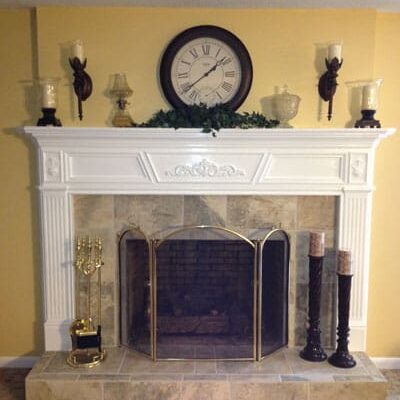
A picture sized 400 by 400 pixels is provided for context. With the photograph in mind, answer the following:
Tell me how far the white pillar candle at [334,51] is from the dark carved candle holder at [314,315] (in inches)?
47.2

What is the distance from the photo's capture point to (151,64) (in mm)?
2764

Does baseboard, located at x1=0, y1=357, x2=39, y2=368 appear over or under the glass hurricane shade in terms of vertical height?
under

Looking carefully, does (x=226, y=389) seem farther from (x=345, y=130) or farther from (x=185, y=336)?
(x=345, y=130)

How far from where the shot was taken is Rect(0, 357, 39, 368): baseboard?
3023 mm

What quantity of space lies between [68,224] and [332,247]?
1.67m

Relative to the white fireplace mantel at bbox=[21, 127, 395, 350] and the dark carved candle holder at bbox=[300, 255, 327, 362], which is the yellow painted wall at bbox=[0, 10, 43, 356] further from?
the dark carved candle holder at bbox=[300, 255, 327, 362]

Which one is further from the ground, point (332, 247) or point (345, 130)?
point (345, 130)

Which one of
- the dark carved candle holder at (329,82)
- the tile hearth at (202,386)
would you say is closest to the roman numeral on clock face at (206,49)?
the dark carved candle holder at (329,82)

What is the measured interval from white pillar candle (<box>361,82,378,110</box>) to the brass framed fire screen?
926 millimetres

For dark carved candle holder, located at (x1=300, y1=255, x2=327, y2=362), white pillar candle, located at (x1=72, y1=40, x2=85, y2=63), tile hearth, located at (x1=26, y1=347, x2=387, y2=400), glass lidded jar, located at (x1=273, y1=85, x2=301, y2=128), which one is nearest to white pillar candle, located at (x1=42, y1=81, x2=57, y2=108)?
white pillar candle, located at (x1=72, y1=40, x2=85, y2=63)

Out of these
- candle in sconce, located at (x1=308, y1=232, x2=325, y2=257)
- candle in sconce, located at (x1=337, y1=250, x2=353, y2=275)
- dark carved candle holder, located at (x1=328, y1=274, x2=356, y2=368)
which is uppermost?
candle in sconce, located at (x1=308, y1=232, x2=325, y2=257)

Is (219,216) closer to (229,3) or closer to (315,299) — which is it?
(315,299)

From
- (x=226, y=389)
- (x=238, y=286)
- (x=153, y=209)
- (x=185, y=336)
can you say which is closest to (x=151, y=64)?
(x=153, y=209)

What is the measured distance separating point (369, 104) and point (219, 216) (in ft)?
3.72
